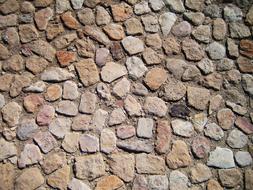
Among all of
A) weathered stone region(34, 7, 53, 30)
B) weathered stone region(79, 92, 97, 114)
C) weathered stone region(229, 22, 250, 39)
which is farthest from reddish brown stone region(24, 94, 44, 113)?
weathered stone region(229, 22, 250, 39)

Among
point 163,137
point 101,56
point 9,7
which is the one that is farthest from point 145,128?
point 9,7

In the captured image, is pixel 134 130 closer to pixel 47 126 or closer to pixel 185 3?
pixel 47 126

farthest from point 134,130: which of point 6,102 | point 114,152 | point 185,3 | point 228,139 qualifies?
point 185,3

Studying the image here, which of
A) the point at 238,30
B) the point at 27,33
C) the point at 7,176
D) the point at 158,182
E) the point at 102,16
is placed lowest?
the point at 7,176

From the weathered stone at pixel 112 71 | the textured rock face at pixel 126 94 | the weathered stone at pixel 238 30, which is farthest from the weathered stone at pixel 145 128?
the weathered stone at pixel 238 30

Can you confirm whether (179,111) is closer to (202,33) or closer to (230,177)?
(230,177)

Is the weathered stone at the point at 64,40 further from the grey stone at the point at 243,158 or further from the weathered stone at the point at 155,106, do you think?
the grey stone at the point at 243,158
